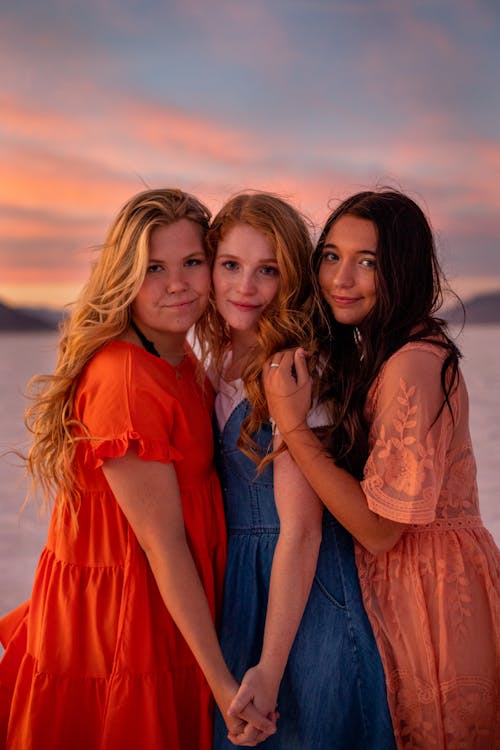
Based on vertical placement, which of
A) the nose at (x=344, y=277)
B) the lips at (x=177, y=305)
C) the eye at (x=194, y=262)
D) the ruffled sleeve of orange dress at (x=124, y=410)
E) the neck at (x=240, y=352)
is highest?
the eye at (x=194, y=262)

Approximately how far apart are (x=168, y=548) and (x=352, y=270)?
77 centimetres

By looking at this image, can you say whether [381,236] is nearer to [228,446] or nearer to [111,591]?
[228,446]

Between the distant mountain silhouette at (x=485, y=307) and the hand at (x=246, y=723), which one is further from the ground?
the distant mountain silhouette at (x=485, y=307)

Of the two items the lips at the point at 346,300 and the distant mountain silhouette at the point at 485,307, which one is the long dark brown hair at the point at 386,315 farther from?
the distant mountain silhouette at the point at 485,307

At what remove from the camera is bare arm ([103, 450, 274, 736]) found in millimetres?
1831

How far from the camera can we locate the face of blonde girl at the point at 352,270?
6.54 ft

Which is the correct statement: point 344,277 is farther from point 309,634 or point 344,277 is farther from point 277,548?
point 309,634

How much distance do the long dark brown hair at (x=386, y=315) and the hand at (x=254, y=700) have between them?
493 millimetres

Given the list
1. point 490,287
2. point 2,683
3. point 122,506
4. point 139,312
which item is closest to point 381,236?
point 139,312

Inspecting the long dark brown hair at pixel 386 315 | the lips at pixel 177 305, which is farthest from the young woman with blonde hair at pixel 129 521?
the long dark brown hair at pixel 386 315

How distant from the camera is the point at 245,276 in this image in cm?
207

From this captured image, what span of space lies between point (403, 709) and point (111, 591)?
71 centimetres

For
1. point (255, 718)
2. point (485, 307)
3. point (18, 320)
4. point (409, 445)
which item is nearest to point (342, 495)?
point (409, 445)

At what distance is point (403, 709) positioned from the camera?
→ 6.10ft
